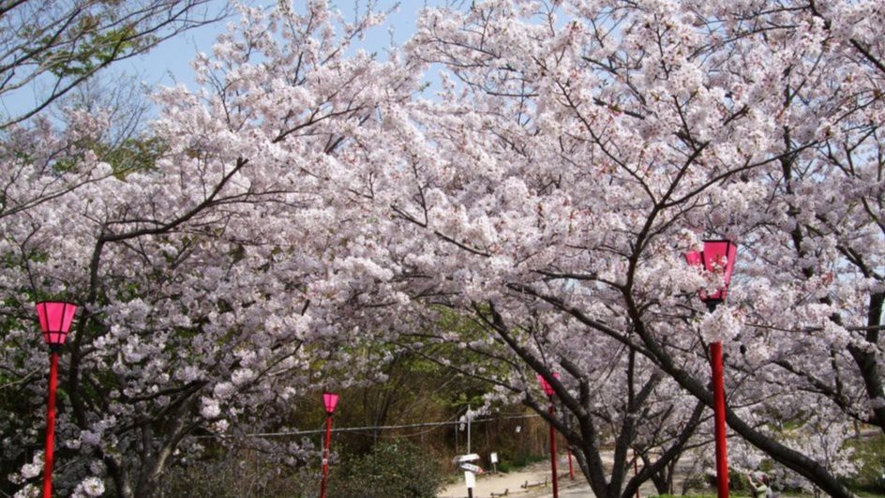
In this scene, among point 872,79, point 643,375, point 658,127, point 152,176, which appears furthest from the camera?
point 643,375

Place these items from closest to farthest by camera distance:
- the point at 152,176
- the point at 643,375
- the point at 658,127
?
the point at 658,127 → the point at 152,176 → the point at 643,375

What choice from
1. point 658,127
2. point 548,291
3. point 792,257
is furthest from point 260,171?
point 792,257

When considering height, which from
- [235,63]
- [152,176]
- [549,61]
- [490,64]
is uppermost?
[235,63]

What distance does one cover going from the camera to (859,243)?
687 cm

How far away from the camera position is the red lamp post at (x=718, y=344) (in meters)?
4.46

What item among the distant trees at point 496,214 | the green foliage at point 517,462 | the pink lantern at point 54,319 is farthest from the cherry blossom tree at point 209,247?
the green foliage at point 517,462

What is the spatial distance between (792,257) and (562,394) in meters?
2.43

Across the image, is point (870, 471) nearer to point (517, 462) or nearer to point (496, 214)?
point (517, 462)

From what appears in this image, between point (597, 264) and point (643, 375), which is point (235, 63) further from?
point (643, 375)

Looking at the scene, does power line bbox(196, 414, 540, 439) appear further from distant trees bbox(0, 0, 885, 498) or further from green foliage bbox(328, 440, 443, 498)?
distant trees bbox(0, 0, 885, 498)

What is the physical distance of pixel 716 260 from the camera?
4.69 meters

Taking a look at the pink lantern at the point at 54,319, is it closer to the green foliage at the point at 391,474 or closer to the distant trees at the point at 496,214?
the distant trees at the point at 496,214

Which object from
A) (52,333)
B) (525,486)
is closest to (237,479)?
(52,333)

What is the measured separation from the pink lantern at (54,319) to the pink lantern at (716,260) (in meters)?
5.03
